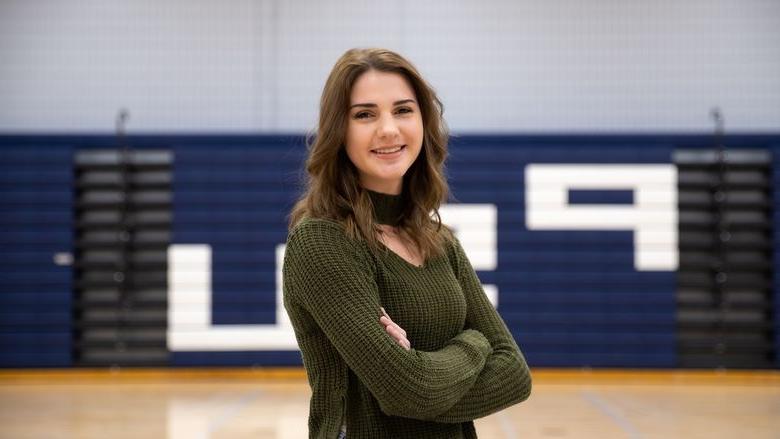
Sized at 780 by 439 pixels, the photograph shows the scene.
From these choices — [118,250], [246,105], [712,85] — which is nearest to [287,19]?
[246,105]

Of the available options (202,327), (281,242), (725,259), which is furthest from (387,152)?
(725,259)

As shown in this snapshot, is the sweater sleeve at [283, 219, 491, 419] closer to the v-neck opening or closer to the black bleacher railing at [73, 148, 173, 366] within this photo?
the v-neck opening

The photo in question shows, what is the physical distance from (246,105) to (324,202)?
6758 mm

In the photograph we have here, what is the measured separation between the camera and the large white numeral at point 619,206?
7.50m

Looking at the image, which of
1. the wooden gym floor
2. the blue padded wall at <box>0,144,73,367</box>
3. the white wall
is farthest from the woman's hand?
the blue padded wall at <box>0,144,73,367</box>

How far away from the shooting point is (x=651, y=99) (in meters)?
7.64

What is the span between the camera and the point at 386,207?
4.38 feet

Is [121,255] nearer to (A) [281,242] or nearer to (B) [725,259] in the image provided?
(A) [281,242]

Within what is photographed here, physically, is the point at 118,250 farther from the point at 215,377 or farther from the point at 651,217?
the point at 651,217

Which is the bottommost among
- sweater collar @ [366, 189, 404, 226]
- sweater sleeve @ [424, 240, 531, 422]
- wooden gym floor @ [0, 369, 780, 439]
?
wooden gym floor @ [0, 369, 780, 439]

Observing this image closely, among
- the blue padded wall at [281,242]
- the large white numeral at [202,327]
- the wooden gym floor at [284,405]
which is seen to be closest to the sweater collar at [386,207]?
the wooden gym floor at [284,405]

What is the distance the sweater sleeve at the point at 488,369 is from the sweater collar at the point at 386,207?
14 cm

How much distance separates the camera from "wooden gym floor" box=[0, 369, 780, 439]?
5188mm

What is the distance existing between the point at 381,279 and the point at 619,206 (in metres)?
6.66
